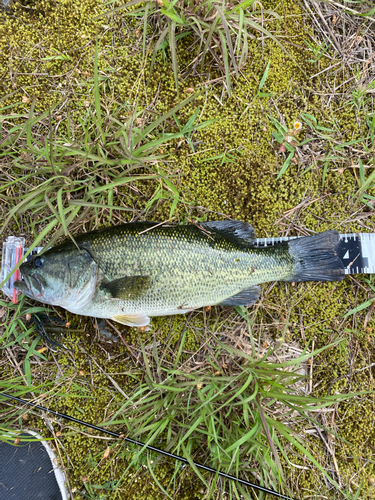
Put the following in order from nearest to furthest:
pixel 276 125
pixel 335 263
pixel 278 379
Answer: pixel 278 379 < pixel 335 263 < pixel 276 125

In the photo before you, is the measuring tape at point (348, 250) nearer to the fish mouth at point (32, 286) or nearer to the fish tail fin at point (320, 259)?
the fish tail fin at point (320, 259)

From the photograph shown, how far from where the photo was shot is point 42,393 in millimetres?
3158

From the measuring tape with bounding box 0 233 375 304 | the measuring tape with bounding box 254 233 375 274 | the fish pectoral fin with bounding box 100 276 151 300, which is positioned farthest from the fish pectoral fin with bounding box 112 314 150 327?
the measuring tape with bounding box 254 233 375 274

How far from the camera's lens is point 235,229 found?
311 cm

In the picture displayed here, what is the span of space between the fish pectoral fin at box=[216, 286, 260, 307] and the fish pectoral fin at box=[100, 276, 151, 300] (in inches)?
31.4

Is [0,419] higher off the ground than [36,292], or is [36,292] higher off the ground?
[36,292]

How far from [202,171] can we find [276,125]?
37.9 inches

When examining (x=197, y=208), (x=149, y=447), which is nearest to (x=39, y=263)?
(x=197, y=208)

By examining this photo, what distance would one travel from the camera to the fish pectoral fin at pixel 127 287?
9.23ft

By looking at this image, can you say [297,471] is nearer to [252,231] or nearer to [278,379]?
[278,379]

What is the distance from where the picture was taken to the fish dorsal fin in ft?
10.1

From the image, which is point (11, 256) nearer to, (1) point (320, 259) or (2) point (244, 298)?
(2) point (244, 298)

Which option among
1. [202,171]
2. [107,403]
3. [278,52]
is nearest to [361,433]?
[107,403]

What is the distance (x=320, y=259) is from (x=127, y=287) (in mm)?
1955
